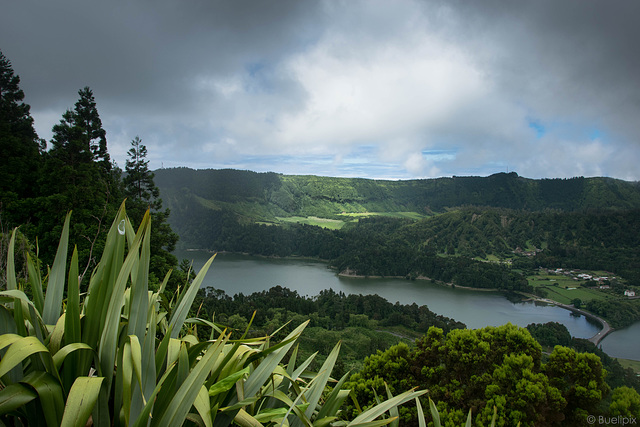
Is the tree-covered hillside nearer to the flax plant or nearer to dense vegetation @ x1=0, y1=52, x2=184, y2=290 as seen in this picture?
dense vegetation @ x1=0, y1=52, x2=184, y2=290

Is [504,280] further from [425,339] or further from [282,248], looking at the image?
[425,339]

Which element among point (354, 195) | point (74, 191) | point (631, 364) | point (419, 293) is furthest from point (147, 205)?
point (354, 195)

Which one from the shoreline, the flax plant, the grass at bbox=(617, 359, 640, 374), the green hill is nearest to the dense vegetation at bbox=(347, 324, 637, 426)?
the flax plant

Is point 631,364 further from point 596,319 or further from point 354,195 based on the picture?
point 354,195

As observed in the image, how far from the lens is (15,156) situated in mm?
13680

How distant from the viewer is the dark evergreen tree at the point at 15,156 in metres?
11.7

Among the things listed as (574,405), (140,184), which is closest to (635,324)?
(574,405)

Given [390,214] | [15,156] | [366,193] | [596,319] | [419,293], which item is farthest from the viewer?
[366,193]

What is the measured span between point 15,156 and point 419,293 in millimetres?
46171

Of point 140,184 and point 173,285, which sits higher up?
point 140,184

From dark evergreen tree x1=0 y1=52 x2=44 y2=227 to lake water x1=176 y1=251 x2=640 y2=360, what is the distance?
18.9 meters

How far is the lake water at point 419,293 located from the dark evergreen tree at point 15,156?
743 inches

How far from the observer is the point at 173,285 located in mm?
14391

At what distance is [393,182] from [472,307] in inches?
4478
